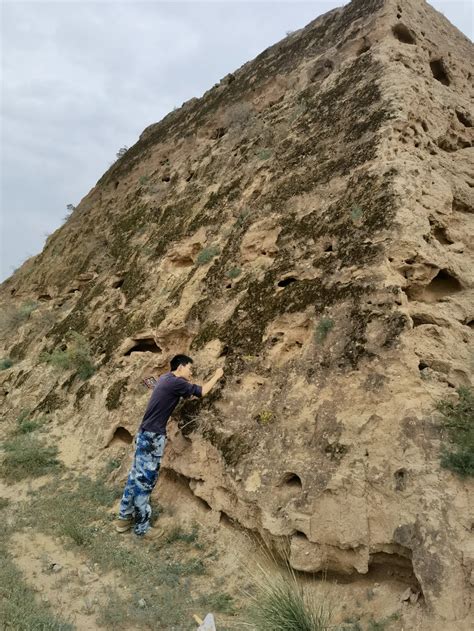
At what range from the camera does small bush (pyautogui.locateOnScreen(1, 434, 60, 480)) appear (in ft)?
22.1

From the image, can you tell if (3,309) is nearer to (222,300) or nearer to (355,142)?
(222,300)

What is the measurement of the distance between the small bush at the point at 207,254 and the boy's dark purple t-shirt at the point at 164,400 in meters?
3.03

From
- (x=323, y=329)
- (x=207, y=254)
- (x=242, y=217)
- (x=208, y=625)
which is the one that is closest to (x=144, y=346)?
(x=207, y=254)

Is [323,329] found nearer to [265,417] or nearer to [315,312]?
[315,312]

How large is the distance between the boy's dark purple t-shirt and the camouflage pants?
0.30ft

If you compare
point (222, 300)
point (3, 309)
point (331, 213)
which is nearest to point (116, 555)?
point (222, 300)

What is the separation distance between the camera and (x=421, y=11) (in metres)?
9.34

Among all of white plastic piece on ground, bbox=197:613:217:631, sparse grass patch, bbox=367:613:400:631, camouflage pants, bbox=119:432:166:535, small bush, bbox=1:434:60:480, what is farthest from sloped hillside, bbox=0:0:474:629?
white plastic piece on ground, bbox=197:613:217:631

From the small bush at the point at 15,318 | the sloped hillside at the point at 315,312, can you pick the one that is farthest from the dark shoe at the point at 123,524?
the small bush at the point at 15,318

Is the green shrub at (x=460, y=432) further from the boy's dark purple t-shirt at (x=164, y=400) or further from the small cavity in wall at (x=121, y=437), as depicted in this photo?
the small cavity in wall at (x=121, y=437)

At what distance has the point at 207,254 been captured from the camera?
8.00 meters

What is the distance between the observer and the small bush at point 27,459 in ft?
22.1

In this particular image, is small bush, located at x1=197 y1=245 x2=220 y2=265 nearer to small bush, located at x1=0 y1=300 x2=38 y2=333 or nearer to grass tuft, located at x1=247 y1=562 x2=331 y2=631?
grass tuft, located at x1=247 y1=562 x2=331 y2=631

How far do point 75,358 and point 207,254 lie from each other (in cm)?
297
